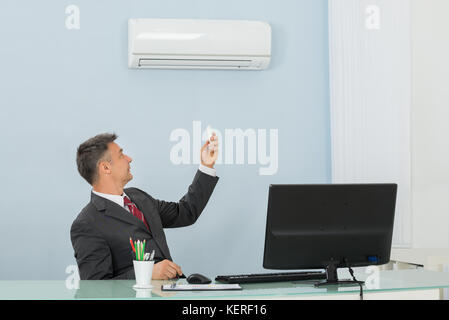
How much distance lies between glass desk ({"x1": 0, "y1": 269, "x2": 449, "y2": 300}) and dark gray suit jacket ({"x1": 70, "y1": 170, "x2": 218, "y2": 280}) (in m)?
0.29

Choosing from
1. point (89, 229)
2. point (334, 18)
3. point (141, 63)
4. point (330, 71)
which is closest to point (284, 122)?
point (330, 71)

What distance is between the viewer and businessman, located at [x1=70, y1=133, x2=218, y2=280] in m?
2.40

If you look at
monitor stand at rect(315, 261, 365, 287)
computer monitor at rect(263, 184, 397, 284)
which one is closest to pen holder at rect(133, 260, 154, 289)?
computer monitor at rect(263, 184, 397, 284)

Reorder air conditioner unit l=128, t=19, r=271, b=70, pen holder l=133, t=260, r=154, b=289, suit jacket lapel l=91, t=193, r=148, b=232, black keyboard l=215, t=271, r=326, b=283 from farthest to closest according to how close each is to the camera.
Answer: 1. air conditioner unit l=128, t=19, r=271, b=70
2. suit jacket lapel l=91, t=193, r=148, b=232
3. black keyboard l=215, t=271, r=326, b=283
4. pen holder l=133, t=260, r=154, b=289

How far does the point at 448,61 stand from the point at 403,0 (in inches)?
16.4

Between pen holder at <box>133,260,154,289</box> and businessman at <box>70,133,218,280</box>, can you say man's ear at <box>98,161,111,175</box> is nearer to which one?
businessman at <box>70,133,218,280</box>

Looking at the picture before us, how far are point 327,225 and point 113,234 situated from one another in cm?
97

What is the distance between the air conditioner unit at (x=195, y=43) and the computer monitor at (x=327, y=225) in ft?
5.02

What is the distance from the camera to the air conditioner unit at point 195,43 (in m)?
3.24

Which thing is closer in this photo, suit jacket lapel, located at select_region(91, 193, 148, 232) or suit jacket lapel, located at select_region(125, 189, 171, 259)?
suit jacket lapel, located at select_region(91, 193, 148, 232)

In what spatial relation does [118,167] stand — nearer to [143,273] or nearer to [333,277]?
[143,273]

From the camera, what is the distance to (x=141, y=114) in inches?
134

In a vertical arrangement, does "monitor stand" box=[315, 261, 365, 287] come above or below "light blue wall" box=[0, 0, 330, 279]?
below

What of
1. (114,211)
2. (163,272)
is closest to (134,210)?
(114,211)
